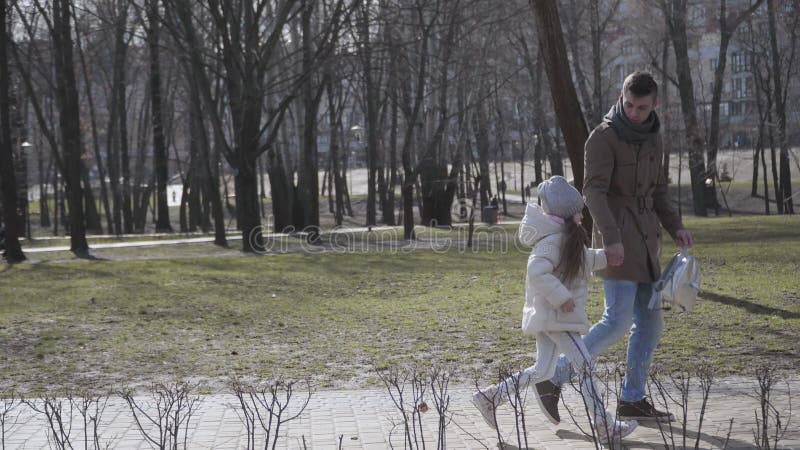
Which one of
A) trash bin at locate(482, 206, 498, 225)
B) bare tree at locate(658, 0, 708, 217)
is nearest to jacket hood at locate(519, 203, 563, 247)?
bare tree at locate(658, 0, 708, 217)

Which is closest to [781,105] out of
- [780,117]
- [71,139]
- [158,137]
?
[780,117]

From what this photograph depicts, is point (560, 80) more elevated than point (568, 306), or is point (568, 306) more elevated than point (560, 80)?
point (560, 80)

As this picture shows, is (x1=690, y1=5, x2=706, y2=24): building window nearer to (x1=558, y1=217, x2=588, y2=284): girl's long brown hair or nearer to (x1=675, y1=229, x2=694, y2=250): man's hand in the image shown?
(x1=675, y1=229, x2=694, y2=250): man's hand

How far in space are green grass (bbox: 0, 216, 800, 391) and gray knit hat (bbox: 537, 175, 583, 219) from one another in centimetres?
266

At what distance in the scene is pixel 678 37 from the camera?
36438 millimetres

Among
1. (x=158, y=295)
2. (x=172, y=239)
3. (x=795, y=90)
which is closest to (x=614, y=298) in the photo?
(x=158, y=295)

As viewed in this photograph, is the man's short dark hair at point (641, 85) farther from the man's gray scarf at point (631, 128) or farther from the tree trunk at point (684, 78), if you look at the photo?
A: the tree trunk at point (684, 78)

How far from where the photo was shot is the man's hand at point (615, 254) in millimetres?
6164

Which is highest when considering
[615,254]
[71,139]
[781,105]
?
[781,105]

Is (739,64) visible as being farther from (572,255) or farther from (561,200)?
(572,255)

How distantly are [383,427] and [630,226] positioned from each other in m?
1.81

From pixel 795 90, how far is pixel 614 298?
173 feet

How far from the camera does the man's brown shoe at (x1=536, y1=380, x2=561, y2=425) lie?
6.19 metres

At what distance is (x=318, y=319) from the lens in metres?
12.5
